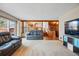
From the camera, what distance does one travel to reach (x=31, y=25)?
1187 centimetres

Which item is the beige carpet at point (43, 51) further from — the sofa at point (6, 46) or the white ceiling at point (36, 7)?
the white ceiling at point (36, 7)

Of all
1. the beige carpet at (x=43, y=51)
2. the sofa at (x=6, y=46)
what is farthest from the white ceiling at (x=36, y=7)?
the beige carpet at (x=43, y=51)

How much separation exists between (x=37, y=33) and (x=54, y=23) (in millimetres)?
2407

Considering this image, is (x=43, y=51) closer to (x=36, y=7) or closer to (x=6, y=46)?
(x=6, y=46)

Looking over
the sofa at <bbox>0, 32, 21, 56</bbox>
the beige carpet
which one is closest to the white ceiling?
the sofa at <bbox>0, 32, 21, 56</bbox>

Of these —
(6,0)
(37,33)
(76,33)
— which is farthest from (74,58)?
(37,33)

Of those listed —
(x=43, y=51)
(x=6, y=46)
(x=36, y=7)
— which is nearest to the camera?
(x=6, y=46)

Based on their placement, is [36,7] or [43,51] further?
[36,7]

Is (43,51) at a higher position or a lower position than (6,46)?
lower

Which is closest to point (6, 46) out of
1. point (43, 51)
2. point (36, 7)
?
point (43, 51)

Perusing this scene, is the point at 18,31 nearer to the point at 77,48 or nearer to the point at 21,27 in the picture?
the point at 21,27

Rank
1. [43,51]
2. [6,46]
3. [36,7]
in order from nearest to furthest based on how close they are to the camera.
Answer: [6,46] < [43,51] < [36,7]

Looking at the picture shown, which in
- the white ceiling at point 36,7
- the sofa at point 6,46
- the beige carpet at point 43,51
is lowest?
the beige carpet at point 43,51

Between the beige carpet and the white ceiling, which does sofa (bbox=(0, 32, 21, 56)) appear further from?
the white ceiling
